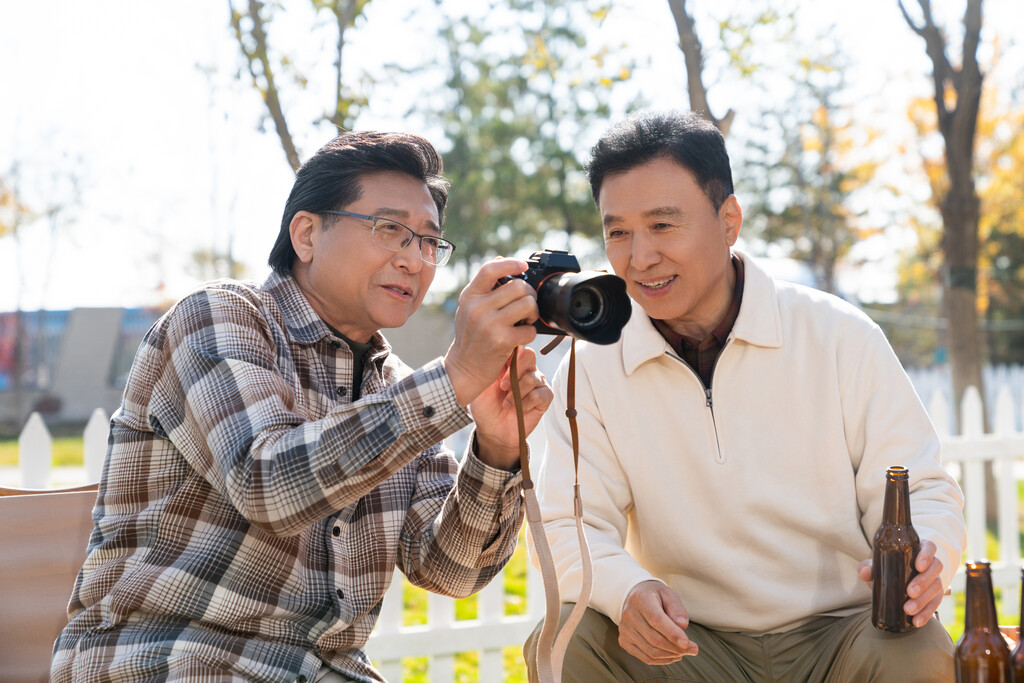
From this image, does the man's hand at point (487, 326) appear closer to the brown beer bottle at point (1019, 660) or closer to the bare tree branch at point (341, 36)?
the brown beer bottle at point (1019, 660)

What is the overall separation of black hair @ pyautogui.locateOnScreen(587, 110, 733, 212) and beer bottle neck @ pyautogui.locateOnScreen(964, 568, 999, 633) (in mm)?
1339

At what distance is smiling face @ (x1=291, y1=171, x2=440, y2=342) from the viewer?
87.9 inches

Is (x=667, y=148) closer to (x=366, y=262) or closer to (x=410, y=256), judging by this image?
(x=410, y=256)

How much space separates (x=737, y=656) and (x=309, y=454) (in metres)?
1.54

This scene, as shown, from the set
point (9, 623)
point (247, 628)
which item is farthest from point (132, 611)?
point (9, 623)

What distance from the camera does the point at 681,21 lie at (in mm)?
4348

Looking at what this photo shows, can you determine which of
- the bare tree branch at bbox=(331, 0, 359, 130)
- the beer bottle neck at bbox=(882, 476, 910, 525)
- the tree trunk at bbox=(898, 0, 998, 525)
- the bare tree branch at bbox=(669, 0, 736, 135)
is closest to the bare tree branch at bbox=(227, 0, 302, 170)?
the bare tree branch at bbox=(331, 0, 359, 130)

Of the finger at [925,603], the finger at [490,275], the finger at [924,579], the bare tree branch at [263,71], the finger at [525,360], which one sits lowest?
the finger at [925,603]

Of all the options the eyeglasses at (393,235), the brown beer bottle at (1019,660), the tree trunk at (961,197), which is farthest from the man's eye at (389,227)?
the tree trunk at (961,197)

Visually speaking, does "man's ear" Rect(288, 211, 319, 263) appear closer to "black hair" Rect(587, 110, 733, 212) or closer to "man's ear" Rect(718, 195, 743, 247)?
"black hair" Rect(587, 110, 733, 212)

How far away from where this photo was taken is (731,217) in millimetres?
2846

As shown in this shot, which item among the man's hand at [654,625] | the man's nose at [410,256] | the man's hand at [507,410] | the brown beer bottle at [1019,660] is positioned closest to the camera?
the brown beer bottle at [1019,660]

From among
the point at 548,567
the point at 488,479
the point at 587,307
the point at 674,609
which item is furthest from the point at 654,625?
the point at 587,307

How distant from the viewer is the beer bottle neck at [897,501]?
207 cm
